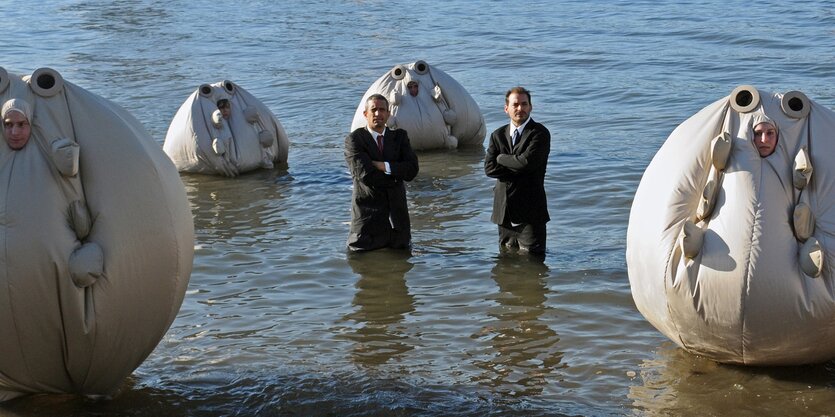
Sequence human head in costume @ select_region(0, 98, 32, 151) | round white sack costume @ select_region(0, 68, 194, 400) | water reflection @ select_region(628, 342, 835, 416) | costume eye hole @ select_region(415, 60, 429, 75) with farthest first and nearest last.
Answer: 1. costume eye hole @ select_region(415, 60, 429, 75)
2. water reflection @ select_region(628, 342, 835, 416)
3. human head in costume @ select_region(0, 98, 32, 151)
4. round white sack costume @ select_region(0, 68, 194, 400)

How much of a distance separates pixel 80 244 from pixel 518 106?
399cm

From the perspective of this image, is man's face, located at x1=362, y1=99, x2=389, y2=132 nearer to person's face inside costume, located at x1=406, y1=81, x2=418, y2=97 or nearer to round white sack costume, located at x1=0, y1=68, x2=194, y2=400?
round white sack costume, located at x1=0, y1=68, x2=194, y2=400

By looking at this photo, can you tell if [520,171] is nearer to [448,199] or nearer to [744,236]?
[744,236]

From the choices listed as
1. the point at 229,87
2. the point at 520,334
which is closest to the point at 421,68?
the point at 229,87

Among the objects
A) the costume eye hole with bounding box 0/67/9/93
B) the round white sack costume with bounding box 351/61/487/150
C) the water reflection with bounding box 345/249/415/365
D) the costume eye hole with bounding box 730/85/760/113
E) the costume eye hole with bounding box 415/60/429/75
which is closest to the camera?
the costume eye hole with bounding box 0/67/9/93

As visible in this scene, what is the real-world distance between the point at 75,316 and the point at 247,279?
342 centimetres

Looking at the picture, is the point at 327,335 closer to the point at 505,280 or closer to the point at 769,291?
the point at 505,280

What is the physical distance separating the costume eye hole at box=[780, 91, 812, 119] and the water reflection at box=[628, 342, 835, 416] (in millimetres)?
1525

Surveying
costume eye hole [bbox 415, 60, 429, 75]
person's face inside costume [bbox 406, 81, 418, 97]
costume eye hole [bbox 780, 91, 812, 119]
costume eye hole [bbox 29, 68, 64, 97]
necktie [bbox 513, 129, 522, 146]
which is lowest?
person's face inside costume [bbox 406, 81, 418, 97]

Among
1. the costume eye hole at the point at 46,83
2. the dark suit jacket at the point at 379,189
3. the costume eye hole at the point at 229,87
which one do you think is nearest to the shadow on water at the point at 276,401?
the costume eye hole at the point at 46,83

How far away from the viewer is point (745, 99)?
6.95 metres

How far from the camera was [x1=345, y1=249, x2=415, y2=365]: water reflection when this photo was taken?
7.91m

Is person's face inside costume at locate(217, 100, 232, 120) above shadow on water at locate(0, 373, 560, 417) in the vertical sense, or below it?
above

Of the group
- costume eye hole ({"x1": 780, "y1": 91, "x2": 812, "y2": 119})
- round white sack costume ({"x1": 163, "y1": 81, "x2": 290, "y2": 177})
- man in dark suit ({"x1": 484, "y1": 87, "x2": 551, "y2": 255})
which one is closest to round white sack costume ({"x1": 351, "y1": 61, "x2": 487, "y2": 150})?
round white sack costume ({"x1": 163, "y1": 81, "x2": 290, "y2": 177})
